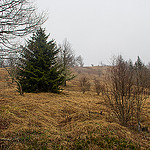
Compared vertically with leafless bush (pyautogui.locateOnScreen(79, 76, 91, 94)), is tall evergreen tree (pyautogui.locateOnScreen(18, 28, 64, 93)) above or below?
above

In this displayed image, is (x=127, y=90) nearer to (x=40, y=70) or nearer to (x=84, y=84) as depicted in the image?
(x=40, y=70)

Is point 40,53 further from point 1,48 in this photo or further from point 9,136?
point 9,136

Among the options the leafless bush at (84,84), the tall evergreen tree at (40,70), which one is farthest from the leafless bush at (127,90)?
the leafless bush at (84,84)

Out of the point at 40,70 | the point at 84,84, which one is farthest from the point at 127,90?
the point at 84,84

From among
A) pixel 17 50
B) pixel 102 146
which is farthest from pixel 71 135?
pixel 17 50

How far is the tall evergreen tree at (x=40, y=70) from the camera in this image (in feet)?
29.0

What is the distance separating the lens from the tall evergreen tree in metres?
8.84

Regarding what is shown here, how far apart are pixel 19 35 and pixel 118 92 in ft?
13.1

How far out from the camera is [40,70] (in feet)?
31.4

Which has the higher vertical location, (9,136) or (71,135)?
(9,136)

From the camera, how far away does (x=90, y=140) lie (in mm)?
2529

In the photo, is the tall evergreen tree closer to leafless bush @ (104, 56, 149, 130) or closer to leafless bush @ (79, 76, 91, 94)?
leafless bush @ (79, 76, 91, 94)

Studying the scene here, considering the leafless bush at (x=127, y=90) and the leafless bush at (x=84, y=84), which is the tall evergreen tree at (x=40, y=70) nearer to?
the leafless bush at (x=84, y=84)

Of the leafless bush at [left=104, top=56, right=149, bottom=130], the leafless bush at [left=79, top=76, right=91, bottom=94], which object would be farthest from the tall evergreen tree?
the leafless bush at [left=104, top=56, right=149, bottom=130]
